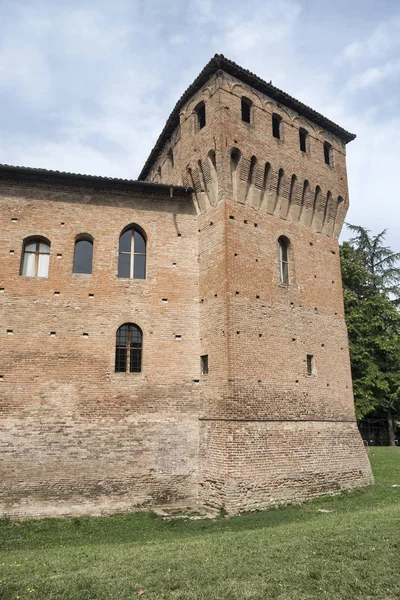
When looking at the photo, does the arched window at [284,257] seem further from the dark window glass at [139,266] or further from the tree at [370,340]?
the tree at [370,340]

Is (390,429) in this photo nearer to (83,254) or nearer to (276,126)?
(276,126)

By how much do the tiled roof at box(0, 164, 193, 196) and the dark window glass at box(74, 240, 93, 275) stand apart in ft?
6.41

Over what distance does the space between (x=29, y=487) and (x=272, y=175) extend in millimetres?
12174

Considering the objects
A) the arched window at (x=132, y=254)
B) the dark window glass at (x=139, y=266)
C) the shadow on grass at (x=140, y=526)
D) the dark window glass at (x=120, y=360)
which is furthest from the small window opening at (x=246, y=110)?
the shadow on grass at (x=140, y=526)

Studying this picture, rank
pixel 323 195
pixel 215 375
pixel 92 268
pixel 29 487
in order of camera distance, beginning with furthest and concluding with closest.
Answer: pixel 323 195, pixel 92 268, pixel 215 375, pixel 29 487

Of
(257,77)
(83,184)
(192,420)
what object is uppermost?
(257,77)

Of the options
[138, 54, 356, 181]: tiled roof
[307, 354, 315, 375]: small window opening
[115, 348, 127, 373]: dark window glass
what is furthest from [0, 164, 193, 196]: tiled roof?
[307, 354, 315, 375]: small window opening

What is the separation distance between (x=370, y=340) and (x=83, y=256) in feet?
61.2

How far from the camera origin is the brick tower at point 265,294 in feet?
41.9

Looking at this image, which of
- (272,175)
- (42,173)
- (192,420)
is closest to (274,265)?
(272,175)

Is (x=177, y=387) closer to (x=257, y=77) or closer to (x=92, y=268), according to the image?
(x=92, y=268)

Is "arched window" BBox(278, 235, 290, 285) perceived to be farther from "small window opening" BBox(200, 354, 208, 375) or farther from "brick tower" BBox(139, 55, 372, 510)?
"small window opening" BBox(200, 354, 208, 375)

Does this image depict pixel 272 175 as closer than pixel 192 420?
No

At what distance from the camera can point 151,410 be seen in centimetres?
1349
